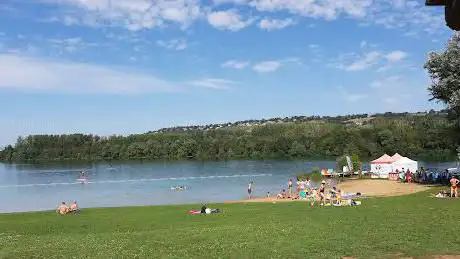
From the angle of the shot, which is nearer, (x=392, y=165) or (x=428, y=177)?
(x=428, y=177)

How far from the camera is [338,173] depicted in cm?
8388

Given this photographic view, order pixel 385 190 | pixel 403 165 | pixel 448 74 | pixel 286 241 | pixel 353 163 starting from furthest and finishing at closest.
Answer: pixel 353 163 < pixel 403 165 < pixel 385 190 < pixel 448 74 < pixel 286 241

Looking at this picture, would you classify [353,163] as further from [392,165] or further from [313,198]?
[313,198]

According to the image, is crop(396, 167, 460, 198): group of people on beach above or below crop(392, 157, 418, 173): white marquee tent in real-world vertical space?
below

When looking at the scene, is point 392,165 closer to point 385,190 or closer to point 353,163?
point 353,163

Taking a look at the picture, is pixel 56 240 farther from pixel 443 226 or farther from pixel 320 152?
pixel 320 152

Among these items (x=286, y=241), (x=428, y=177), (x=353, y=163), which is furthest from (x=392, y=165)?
(x=286, y=241)

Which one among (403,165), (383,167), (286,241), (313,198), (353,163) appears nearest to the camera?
(286,241)

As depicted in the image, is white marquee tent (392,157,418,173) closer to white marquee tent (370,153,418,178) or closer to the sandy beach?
white marquee tent (370,153,418,178)

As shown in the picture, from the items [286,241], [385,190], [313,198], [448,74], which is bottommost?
[385,190]

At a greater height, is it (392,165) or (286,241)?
(392,165)

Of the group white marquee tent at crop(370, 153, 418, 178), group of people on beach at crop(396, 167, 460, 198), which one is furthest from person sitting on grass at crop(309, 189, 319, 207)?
white marquee tent at crop(370, 153, 418, 178)

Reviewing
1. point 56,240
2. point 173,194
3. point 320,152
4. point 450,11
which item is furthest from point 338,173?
point 320,152

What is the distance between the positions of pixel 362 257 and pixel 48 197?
200ft
